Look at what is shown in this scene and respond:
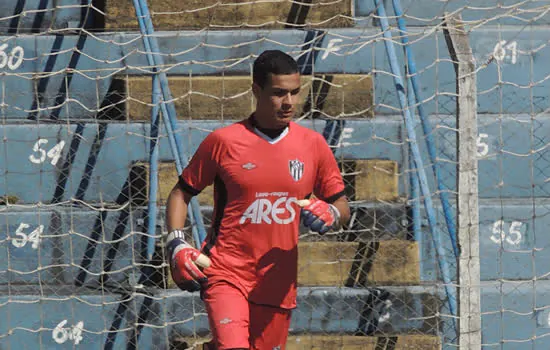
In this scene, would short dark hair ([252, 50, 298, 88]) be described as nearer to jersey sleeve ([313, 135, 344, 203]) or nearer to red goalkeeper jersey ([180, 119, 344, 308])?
red goalkeeper jersey ([180, 119, 344, 308])

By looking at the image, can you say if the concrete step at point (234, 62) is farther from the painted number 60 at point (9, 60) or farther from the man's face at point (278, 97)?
the man's face at point (278, 97)

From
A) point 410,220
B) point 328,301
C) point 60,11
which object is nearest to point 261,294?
point 328,301

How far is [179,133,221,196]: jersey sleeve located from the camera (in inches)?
199

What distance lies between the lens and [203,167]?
5.06 metres

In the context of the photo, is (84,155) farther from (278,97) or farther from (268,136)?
(278,97)

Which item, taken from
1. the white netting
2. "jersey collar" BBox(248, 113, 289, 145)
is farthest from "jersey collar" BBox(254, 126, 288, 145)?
the white netting

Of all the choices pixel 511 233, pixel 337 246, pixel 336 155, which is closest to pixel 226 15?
pixel 336 155

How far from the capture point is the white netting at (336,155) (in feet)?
23.2

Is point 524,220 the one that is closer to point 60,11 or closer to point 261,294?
point 261,294

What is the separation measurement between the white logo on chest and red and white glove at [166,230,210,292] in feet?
0.99

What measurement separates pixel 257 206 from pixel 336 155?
2.61 metres

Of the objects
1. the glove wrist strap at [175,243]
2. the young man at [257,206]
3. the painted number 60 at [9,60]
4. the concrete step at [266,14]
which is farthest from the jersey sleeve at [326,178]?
the painted number 60 at [9,60]

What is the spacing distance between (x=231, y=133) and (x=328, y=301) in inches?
89.9

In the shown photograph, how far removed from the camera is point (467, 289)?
616 centimetres
